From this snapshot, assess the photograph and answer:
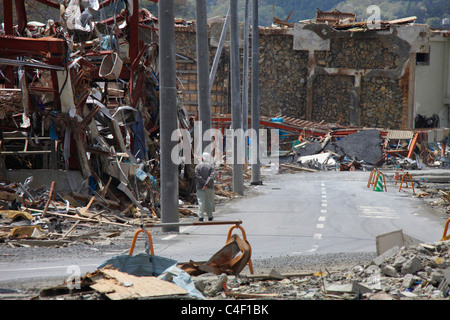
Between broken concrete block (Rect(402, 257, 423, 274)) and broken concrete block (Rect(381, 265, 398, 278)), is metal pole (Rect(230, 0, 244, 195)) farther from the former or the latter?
broken concrete block (Rect(402, 257, 423, 274))

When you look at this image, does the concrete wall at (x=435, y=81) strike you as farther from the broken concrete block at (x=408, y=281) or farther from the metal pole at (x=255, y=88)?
the broken concrete block at (x=408, y=281)

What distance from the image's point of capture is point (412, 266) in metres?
7.83

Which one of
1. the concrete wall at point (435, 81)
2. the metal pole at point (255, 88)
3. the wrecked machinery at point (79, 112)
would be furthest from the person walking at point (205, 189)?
the concrete wall at point (435, 81)

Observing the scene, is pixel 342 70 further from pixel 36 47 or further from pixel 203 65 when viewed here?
pixel 36 47

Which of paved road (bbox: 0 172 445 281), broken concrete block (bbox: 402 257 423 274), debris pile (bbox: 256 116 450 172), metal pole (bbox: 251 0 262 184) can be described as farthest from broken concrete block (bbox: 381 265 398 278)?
debris pile (bbox: 256 116 450 172)

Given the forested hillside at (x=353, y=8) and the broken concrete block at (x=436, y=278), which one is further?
the forested hillside at (x=353, y=8)

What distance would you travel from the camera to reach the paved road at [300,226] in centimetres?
1087

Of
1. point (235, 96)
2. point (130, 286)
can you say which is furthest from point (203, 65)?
point (130, 286)

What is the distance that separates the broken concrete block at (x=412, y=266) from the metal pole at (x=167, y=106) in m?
6.99

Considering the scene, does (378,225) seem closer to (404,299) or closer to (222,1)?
(404,299)

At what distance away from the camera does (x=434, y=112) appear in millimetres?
52938

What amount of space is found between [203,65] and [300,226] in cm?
631

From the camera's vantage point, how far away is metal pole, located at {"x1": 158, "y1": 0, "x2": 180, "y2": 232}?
13.8 metres

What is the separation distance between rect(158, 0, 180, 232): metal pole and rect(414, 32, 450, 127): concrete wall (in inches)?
1569
